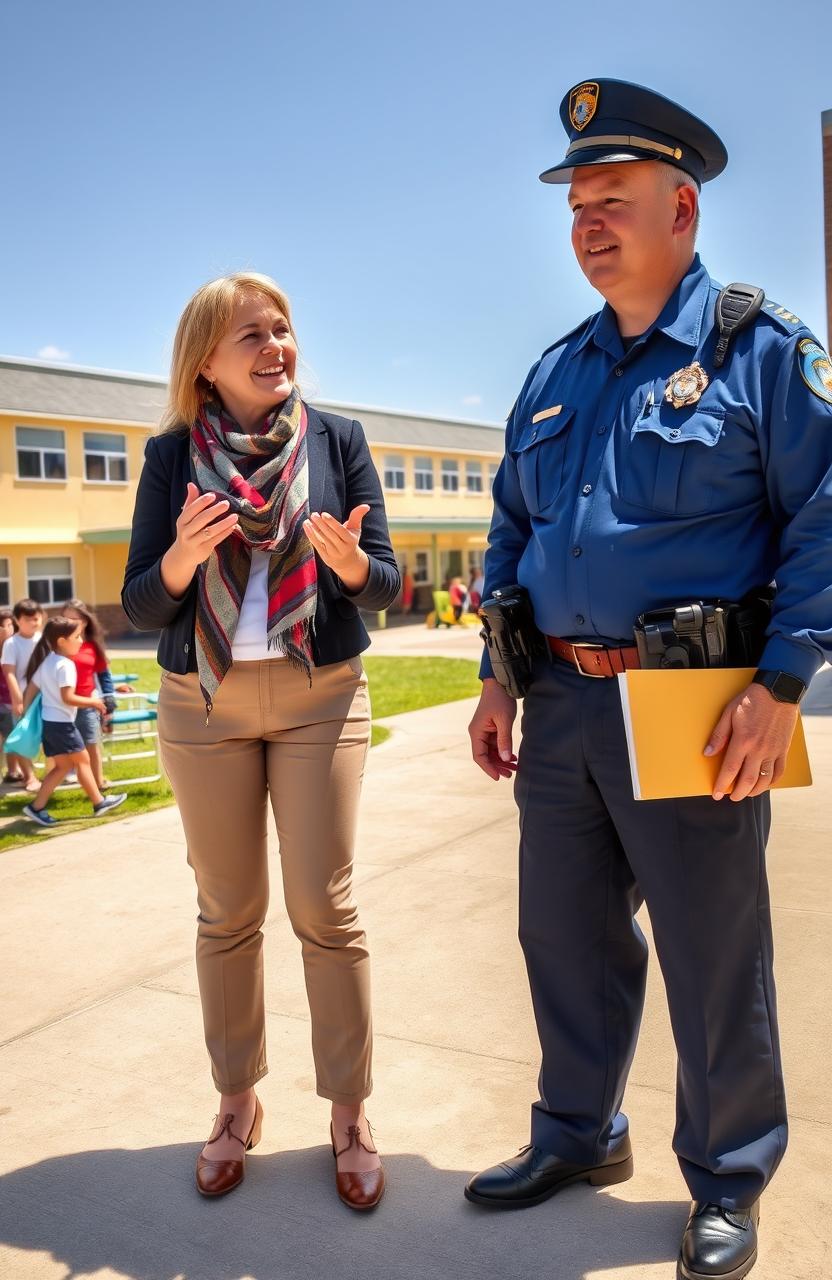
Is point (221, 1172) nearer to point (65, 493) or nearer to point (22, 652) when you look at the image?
point (22, 652)

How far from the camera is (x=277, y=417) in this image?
2.75m

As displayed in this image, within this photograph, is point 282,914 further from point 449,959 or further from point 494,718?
point 494,718

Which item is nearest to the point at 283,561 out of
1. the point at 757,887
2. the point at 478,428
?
the point at 757,887

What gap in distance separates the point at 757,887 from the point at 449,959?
2007 mm

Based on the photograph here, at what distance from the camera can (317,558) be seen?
278 cm

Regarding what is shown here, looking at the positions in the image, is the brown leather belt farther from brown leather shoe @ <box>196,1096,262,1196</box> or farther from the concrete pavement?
brown leather shoe @ <box>196,1096,262,1196</box>

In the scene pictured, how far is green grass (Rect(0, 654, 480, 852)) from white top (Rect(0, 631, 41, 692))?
3.19 feet

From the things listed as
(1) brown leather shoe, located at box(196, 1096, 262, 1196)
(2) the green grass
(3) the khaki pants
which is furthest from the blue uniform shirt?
(2) the green grass

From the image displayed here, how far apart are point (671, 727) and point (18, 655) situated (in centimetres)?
733

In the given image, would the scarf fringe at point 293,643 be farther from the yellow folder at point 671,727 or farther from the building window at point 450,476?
the building window at point 450,476

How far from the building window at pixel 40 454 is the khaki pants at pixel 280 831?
29352mm

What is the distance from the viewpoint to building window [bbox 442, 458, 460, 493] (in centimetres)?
4316

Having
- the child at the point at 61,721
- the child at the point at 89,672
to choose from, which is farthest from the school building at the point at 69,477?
the child at the point at 61,721

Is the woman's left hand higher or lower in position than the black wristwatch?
higher
